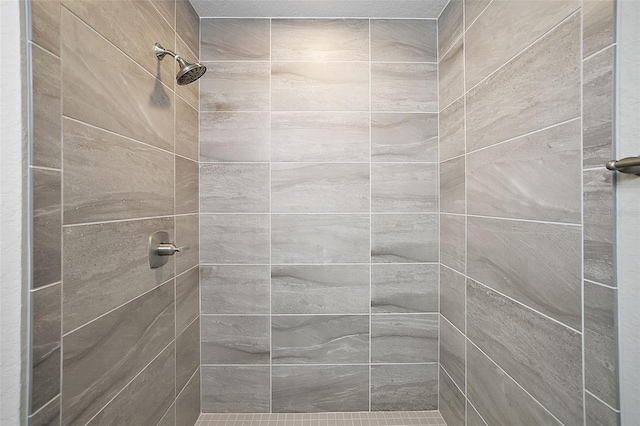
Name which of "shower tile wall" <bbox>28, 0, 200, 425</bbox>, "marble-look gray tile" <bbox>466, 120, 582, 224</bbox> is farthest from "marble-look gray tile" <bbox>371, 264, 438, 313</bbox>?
"shower tile wall" <bbox>28, 0, 200, 425</bbox>

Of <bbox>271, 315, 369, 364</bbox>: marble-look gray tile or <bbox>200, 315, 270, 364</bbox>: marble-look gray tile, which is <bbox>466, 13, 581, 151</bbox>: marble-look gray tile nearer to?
<bbox>271, 315, 369, 364</bbox>: marble-look gray tile

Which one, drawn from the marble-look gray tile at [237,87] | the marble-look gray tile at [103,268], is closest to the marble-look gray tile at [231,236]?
the marble-look gray tile at [103,268]

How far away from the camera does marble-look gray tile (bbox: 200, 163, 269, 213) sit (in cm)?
159

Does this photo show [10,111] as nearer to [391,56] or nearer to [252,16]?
[252,16]

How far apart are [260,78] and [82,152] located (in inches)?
38.3

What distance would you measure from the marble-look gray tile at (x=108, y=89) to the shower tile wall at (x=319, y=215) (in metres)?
0.45

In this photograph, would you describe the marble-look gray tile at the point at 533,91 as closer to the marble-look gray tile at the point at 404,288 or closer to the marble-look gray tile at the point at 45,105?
the marble-look gray tile at the point at 404,288

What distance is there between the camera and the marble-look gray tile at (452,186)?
4.43 ft

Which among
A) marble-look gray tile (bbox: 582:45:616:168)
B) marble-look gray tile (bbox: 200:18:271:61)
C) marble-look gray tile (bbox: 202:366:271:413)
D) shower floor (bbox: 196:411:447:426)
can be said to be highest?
marble-look gray tile (bbox: 200:18:271:61)

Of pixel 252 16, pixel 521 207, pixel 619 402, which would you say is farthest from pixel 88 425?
pixel 252 16

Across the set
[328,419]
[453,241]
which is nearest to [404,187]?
[453,241]

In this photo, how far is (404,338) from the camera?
160cm

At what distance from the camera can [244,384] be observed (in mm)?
1601

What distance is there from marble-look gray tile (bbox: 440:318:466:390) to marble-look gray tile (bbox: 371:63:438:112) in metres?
1.04
